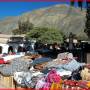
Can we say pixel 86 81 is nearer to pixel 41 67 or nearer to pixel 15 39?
pixel 41 67

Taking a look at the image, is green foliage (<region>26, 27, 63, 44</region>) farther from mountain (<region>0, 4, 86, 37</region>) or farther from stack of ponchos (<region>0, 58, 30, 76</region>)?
mountain (<region>0, 4, 86, 37</region>)

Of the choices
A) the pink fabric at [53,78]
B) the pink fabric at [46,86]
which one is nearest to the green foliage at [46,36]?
the pink fabric at [53,78]

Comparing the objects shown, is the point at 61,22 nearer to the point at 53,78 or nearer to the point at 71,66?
the point at 71,66

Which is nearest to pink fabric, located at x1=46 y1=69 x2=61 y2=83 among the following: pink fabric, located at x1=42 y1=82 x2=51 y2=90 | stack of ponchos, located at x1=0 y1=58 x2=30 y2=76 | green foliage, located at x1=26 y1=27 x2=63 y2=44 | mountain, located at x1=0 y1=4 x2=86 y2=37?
pink fabric, located at x1=42 y1=82 x2=51 y2=90

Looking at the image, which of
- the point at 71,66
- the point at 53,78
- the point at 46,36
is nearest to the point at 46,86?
the point at 53,78

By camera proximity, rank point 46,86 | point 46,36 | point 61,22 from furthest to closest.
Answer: point 61,22, point 46,36, point 46,86

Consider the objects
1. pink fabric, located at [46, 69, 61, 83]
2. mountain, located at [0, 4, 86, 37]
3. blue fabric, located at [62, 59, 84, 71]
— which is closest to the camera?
pink fabric, located at [46, 69, 61, 83]

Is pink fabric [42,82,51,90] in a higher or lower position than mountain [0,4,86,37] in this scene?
lower

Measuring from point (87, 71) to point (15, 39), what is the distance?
34.5 metres

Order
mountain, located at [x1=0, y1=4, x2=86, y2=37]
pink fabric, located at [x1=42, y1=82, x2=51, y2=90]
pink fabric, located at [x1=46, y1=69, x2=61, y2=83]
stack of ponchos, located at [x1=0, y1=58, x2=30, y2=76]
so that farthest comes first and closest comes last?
mountain, located at [x1=0, y1=4, x2=86, y2=37]
stack of ponchos, located at [x1=0, y1=58, x2=30, y2=76]
pink fabric, located at [x1=46, y1=69, x2=61, y2=83]
pink fabric, located at [x1=42, y1=82, x2=51, y2=90]

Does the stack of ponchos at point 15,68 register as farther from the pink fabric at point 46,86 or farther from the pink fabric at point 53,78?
the pink fabric at point 46,86

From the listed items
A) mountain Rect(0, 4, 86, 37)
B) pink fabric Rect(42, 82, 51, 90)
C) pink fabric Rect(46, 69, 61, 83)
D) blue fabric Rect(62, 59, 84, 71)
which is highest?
mountain Rect(0, 4, 86, 37)

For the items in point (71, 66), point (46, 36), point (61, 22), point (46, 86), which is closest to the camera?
point (46, 86)

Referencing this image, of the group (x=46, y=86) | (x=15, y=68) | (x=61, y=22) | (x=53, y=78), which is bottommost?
(x=46, y=86)
